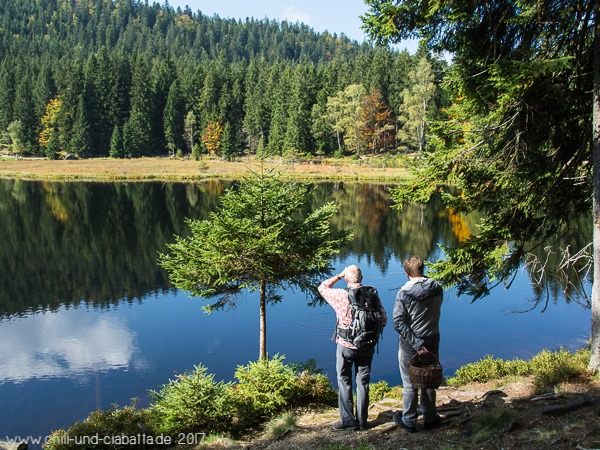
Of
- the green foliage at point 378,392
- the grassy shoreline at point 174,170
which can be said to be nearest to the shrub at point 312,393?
the green foliage at point 378,392

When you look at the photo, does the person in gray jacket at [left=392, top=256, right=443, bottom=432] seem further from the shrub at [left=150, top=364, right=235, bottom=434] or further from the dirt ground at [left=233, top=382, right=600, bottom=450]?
the shrub at [left=150, top=364, right=235, bottom=434]

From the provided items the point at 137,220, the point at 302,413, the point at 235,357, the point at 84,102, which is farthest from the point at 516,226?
the point at 84,102

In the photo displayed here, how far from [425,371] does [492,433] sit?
0.98 meters

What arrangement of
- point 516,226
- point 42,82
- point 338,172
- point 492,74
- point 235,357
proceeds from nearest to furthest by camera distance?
1. point 492,74
2. point 516,226
3. point 235,357
4. point 338,172
5. point 42,82

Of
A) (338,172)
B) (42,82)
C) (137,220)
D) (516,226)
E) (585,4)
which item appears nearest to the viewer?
(585,4)

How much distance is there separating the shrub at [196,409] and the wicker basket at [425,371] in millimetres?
4049

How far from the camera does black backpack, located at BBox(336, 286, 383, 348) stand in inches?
251

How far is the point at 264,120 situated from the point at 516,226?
265 ft

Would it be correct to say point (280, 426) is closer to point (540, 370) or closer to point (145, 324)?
point (540, 370)

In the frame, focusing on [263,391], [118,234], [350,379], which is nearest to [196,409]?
[263,391]

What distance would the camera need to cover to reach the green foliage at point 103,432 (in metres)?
8.45

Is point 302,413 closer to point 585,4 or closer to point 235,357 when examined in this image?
point 235,357

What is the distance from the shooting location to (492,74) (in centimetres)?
717

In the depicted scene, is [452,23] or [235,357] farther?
[235,357]
